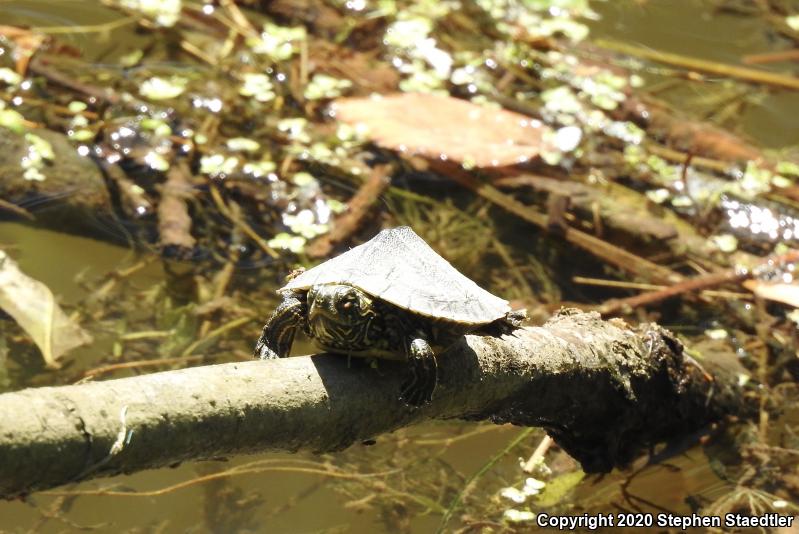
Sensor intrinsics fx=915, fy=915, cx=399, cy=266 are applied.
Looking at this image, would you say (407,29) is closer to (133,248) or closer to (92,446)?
(133,248)

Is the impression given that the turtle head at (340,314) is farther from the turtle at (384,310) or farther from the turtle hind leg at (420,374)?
the turtle hind leg at (420,374)

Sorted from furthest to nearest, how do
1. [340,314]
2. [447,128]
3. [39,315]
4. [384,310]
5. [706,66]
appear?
[706,66] → [447,128] → [39,315] → [384,310] → [340,314]

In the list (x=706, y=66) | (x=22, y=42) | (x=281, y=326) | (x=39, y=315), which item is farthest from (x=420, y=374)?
(x=706, y=66)

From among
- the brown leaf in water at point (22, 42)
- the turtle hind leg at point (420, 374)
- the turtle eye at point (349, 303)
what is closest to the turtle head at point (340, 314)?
the turtle eye at point (349, 303)

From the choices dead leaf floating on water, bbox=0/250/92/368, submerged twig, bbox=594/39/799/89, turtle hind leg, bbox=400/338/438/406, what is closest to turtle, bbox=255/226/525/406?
turtle hind leg, bbox=400/338/438/406

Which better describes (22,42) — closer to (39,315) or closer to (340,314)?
(39,315)

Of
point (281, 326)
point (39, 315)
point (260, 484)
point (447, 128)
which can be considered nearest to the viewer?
point (281, 326)

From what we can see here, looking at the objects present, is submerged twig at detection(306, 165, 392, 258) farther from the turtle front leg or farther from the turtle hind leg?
the turtle hind leg
